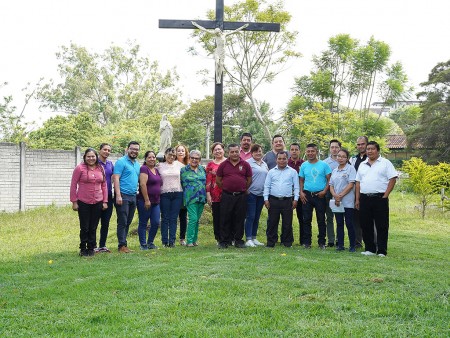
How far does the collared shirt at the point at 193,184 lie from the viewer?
29.6 ft

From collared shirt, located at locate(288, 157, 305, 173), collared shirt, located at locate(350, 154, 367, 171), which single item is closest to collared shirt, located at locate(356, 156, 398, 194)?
collared shirt, located at locate(350, 154, 367, 171)

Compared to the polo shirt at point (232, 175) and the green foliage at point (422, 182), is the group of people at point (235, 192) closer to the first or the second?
the polo shirt at point (232, 175)

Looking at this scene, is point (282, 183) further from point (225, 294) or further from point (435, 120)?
point (435, 120)

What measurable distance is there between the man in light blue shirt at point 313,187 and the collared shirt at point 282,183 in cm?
21

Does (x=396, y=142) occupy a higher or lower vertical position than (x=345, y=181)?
higher

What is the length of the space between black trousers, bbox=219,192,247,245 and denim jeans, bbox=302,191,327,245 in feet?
3.47

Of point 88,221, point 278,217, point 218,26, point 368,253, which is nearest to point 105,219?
point 88,221

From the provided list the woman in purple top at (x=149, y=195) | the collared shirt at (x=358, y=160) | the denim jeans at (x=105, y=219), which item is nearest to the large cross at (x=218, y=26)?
the woman in purple top at (x=149, y=195)

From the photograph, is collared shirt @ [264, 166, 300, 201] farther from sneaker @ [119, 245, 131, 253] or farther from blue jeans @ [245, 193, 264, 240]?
sneaker @ [119, 245, 131, 253]

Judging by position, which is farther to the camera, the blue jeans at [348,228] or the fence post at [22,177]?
the fence post at [22,177]

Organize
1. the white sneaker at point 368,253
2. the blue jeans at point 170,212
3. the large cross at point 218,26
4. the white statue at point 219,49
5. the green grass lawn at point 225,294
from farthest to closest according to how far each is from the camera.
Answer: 1. the white statue at point 219,49
2. the large cross at point 218,26
3. the blue jeans at point 170,212
4. the white sneaker at point 368,253
5. the green grass lawn at point 225,294

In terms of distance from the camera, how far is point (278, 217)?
884 centimetres

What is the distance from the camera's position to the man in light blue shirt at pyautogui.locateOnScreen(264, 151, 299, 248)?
28.7 feet

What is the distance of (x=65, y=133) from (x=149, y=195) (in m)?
23.6
